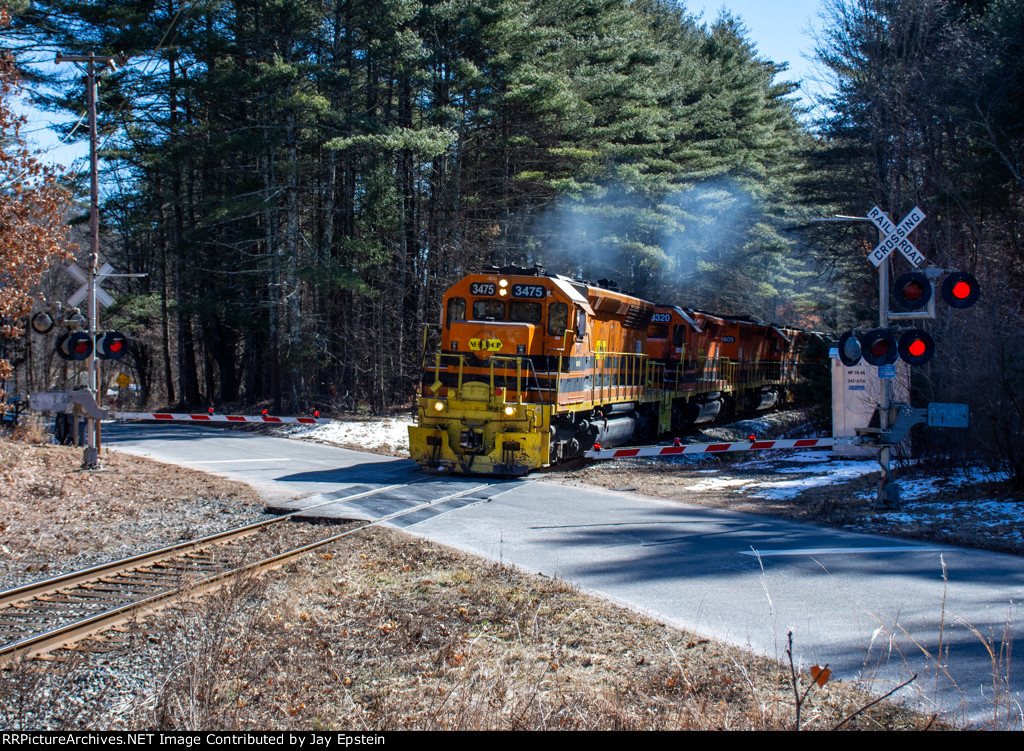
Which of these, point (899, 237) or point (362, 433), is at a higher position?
point (899, 237)

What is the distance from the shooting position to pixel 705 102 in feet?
115

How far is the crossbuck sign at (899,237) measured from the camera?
10.9 m

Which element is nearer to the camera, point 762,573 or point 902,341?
point 762,573

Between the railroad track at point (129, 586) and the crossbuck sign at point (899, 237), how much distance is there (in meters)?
8.15

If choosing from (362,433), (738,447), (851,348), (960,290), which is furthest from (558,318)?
(362,433)

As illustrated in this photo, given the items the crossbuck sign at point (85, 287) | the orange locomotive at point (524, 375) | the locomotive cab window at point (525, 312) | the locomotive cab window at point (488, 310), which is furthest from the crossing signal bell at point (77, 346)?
the locomotive cab window at point (525, 312)

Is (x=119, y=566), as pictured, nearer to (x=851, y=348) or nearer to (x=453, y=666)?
(x=453, y=666)

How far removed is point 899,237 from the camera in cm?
1114

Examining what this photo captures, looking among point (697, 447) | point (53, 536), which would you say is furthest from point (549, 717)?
point (697, 447)

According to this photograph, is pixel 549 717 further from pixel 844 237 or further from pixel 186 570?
pixel 844 237

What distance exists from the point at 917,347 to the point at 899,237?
1.66 metres

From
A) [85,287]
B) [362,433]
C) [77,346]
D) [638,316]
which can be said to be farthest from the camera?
[362,433]

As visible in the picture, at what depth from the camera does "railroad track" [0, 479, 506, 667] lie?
5.85 metres

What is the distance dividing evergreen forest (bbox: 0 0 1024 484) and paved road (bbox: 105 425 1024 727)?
11770 mm
